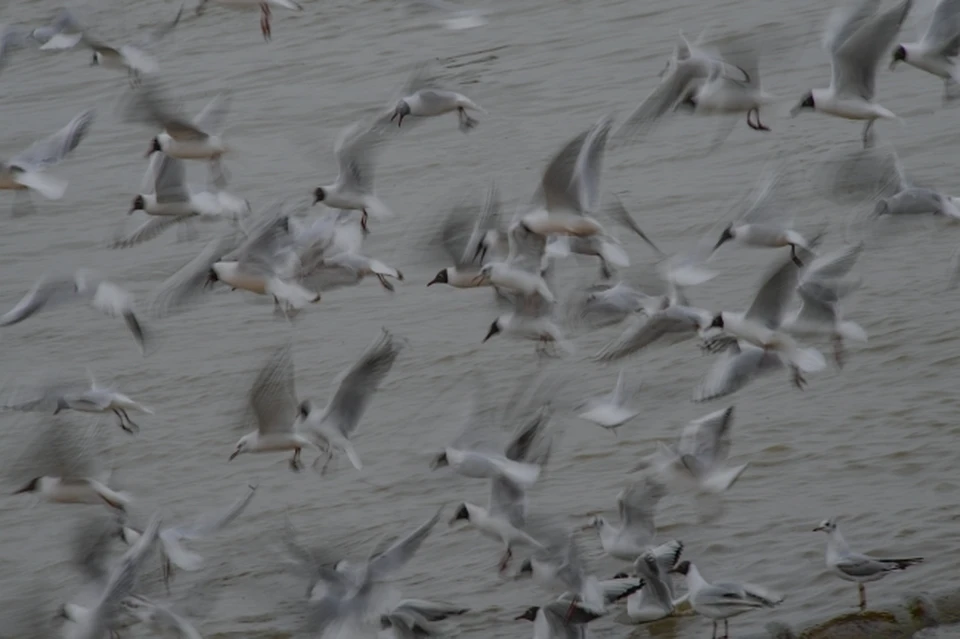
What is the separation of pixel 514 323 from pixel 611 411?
643 millimetres

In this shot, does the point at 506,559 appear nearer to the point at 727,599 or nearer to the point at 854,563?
the point at 727,599

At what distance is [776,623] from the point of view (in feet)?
23.6

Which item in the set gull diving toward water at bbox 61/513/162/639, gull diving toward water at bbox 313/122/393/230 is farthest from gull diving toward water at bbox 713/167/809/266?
gull diving toward water at bbox 61/513/162/639

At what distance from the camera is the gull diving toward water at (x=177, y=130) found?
853cm

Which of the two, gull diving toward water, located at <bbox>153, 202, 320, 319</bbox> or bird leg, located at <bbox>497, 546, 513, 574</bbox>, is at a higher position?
gull diving toward water, located at <bbox>153, 202, 320, 319</bbox>

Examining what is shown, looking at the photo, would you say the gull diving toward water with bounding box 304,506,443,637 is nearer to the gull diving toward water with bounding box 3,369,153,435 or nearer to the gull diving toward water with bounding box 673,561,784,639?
the gull diving toward water with bounding box 673,561,784,639

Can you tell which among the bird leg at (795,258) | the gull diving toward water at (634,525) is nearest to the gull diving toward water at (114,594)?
the gull diving toward water at (634,525)

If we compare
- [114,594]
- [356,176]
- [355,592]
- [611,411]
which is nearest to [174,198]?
[356,176]

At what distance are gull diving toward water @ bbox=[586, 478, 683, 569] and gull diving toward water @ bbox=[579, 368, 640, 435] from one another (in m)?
0.73

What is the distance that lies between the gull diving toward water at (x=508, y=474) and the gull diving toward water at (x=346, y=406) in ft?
1.64

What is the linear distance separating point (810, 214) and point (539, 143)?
3.11 meters

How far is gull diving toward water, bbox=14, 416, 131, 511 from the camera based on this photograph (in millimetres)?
7931

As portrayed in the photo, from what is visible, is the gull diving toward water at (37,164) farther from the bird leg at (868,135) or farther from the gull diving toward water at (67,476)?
the bird leg at (868,135)

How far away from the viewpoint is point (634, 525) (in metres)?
7.59
